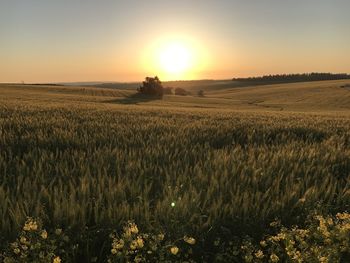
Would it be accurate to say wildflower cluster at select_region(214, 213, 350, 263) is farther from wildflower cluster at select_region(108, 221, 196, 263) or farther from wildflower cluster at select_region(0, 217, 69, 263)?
wildflower cluster at select_region(0, 217, 69, 263)

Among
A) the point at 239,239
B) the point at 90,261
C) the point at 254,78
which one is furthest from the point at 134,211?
the point at 254,78

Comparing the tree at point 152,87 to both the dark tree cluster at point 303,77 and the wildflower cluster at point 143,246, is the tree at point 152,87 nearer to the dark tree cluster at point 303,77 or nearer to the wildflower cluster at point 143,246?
the wildflower cluster at point 143,246

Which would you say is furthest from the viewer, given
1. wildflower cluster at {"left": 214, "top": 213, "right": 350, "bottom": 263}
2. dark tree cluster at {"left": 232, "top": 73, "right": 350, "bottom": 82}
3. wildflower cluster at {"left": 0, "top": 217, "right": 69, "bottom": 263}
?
dark tree cluster at {"left": 232, "top": 73, "right": 350, "bottom": 82}

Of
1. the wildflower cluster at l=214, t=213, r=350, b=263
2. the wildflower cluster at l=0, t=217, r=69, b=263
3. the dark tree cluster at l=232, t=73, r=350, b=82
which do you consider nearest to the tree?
the wildflower cluster at l=214, t=213, r=350, b=263

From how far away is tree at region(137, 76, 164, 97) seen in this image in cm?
8074

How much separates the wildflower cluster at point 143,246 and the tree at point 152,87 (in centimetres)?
7717

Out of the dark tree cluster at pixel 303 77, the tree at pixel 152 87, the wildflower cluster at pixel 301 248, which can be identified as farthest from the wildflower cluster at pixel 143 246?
the dark tree cluster at pixel 303 77

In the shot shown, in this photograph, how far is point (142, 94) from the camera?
7869 centimetres

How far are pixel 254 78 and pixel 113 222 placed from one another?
189522 millimetres

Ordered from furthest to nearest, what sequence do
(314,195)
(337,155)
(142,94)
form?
(142,94) < (337,155) < (314,195)

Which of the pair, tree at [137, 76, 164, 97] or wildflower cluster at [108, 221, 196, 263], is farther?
tree at [137, 76, 164, 97]

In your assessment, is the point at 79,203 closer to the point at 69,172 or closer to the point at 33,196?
the point at 33,196

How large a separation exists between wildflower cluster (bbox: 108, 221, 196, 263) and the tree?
253ft

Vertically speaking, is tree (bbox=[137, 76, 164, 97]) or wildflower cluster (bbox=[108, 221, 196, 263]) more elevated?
wildflower cluster (bbox=[108, 221, 196, 263])
